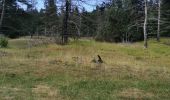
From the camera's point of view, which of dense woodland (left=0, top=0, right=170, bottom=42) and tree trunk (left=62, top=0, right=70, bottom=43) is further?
dense woodland (left=0, top=0, right=170, bottom=42)

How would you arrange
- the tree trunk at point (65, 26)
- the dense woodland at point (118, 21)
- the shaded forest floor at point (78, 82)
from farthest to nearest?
the dense woodland at point (118, 21) < the tree trunk at point (65, 26) < the shaded forest floor at point (78, 82)

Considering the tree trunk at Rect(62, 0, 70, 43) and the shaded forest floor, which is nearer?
the shaded forest floor

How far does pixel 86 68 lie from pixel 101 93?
6.74 meters

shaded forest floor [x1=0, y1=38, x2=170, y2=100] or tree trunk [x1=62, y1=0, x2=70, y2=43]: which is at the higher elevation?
tree trunk [x1=62, y1=0, x2=70, y2=43]

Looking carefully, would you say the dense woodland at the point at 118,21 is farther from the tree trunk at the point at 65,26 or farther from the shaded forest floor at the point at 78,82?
the shaded forest floor at the point at 78,82

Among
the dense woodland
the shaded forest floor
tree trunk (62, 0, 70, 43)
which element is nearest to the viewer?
the shaded forest floor

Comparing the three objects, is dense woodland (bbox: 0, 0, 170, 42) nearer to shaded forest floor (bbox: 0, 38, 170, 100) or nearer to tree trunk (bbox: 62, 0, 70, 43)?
tree trunk (bbox: 62, 0, 70, 43)

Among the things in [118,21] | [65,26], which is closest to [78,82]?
[65,26]

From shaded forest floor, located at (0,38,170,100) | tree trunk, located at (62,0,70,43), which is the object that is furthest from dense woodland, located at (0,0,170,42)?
shaded forest floor, located at (0,38,170,100)

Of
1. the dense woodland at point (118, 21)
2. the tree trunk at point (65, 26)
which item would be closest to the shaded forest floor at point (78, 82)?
the tree trunk at point (65, 26)

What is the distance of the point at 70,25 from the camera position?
134ft

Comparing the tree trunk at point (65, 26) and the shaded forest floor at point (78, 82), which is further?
the tree trunk at point (65, 26)

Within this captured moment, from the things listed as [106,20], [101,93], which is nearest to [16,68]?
[101,93]

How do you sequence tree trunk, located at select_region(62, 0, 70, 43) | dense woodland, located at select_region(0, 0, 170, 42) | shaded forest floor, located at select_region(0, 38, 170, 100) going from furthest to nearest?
1. dense woodland, located at select_region(0, 0, 170, 42)
2. tree trunk, located at select_region(62, 0, 70, 43)
3. shaded forest floor, located at select_region(0, 38, 170, 100)
